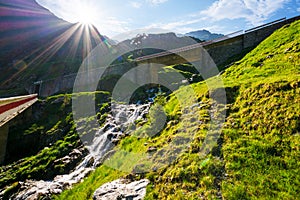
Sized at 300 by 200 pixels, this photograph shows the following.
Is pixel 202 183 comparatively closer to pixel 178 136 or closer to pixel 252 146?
pixel 252 146

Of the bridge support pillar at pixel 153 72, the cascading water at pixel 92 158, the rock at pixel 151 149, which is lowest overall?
the cascading water at pixel 92 158

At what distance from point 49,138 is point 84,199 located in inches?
491

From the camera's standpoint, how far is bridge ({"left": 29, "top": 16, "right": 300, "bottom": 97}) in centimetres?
2734

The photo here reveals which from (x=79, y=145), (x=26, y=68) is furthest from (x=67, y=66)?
(x=79, y=145)

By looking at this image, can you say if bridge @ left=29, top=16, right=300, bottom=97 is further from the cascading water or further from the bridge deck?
the cascading water

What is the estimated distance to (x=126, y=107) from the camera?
75.0ft

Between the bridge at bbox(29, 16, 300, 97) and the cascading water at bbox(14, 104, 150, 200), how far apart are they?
53.6ft

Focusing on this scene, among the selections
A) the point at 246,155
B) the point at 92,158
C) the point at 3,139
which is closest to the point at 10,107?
the point at 92,158

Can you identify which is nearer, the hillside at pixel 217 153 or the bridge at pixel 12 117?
the hillside at pixel 217 153

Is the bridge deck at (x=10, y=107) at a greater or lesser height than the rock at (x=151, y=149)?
greater

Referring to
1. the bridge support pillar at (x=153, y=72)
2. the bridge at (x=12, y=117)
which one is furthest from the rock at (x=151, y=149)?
the bridge support pillar at (x=153, y=72)

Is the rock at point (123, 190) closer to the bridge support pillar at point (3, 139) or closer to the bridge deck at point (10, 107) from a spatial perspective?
the bridge deck at point (10, 107)

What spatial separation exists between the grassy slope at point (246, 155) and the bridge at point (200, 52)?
18.6 meters

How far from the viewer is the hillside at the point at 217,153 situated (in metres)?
6.50
